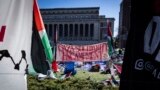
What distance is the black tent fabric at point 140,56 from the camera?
7.72 ft

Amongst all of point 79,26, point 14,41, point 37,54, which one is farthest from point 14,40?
point 79,26

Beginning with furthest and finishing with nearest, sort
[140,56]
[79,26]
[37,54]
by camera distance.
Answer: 1. [79,26]
2. [37,54]
3. [140,56]

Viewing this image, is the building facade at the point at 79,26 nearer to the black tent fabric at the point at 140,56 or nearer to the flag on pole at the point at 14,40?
the flag on pole at the point at 14,40

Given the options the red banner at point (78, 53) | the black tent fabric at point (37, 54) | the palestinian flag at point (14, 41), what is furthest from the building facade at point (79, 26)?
the palestinian flag at point (14, 41)

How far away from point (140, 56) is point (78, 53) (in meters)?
13.7

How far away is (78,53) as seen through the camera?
1606cm

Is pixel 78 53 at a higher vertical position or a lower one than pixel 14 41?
lower

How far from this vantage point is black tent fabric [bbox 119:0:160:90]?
92.7 inches

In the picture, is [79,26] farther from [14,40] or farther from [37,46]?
[14,40]

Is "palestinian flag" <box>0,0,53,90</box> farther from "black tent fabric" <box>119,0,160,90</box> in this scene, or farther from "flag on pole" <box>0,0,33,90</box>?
"black tent fabric" <box>119,0,160,90</box>

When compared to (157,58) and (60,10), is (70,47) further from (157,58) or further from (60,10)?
(60,10)

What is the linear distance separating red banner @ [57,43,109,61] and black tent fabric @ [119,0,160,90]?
517 inches

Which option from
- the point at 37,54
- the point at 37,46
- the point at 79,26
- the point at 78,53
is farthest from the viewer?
the point at 79,26

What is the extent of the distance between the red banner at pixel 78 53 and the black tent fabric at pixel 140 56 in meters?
13.1
